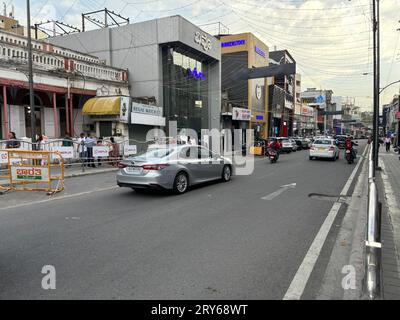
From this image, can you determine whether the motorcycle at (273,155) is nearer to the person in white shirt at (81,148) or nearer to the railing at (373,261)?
the person in white shirt at (81,148)

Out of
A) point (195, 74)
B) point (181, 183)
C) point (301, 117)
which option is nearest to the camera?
point (181, 183)

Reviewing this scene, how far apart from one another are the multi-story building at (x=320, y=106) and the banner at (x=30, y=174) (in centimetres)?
8795

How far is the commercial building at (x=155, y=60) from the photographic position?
2294 cm

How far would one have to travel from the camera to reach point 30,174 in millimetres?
9766

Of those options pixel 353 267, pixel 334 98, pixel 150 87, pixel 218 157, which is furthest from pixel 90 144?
pixel 334 98

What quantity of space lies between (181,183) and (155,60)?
53.8 feet

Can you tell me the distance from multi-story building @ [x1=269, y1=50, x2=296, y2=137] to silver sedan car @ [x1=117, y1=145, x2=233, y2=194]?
41725 millimetres

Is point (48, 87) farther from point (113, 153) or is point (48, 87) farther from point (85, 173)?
point (85, 173)

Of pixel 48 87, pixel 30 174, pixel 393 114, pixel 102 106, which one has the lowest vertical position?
pixel 30 174

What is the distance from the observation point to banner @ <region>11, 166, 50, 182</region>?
9.62 m

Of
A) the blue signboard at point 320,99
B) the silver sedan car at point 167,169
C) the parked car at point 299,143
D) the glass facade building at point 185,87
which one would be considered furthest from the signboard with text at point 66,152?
the blue signboard at point 320,99

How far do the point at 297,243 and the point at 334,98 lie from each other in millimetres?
133083

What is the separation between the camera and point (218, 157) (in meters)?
11.1

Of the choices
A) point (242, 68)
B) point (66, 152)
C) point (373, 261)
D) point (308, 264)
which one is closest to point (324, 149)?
point (66, 152)
